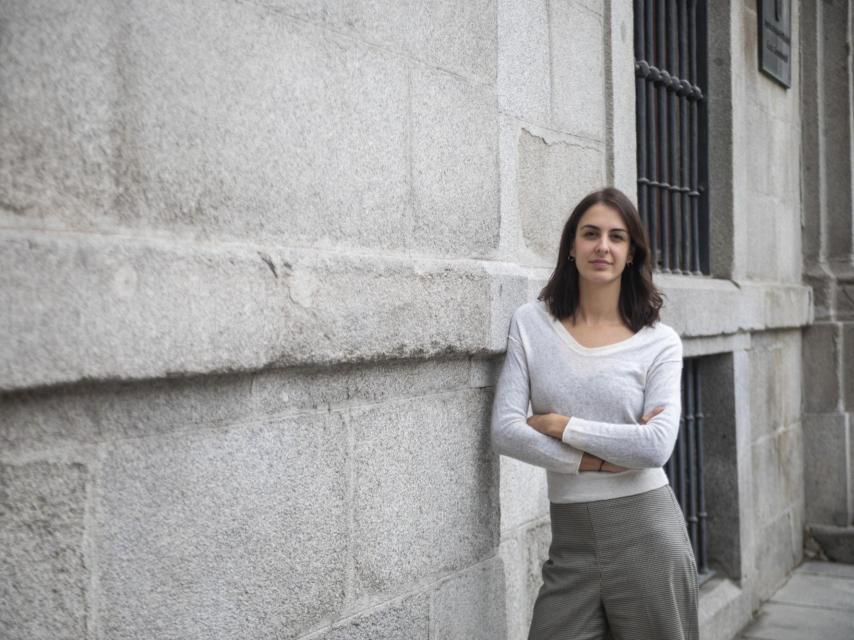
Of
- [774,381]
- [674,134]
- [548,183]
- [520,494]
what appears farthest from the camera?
[774,381]

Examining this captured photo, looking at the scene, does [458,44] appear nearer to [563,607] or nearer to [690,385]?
[563,607]

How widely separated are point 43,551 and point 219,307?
Result: 55cm

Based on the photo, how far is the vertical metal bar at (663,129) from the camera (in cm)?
492

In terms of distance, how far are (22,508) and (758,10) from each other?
18.0 feet

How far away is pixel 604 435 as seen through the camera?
104 inches

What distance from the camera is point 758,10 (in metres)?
5.93

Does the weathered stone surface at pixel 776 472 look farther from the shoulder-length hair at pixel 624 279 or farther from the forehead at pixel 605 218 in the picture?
the forehead at pixel 605 218

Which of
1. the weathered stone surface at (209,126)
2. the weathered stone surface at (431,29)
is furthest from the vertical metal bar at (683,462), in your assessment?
the weathered stone surface at (209,126)

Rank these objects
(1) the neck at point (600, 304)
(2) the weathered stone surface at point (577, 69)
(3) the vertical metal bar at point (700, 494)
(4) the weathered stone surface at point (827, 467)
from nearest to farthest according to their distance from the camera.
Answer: (1) the neck at point (600, 304) → (2) the weathered stone surface at point (577, 69) → (3) the vertical metal bar at point (700, 494) → (4) the weathered stone surface at point (827, 467)

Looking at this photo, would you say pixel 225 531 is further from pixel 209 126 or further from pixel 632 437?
pixel 632 437

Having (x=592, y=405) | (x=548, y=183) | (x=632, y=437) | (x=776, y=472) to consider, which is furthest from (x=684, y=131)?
(x=632, y=437)

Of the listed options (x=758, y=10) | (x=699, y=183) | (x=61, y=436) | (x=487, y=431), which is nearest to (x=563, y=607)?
(x=487, y=431)

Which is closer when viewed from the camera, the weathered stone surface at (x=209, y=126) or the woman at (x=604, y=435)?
the weathered stone surface at (x=209, y=126)

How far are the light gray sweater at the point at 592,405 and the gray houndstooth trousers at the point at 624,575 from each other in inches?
2.5
